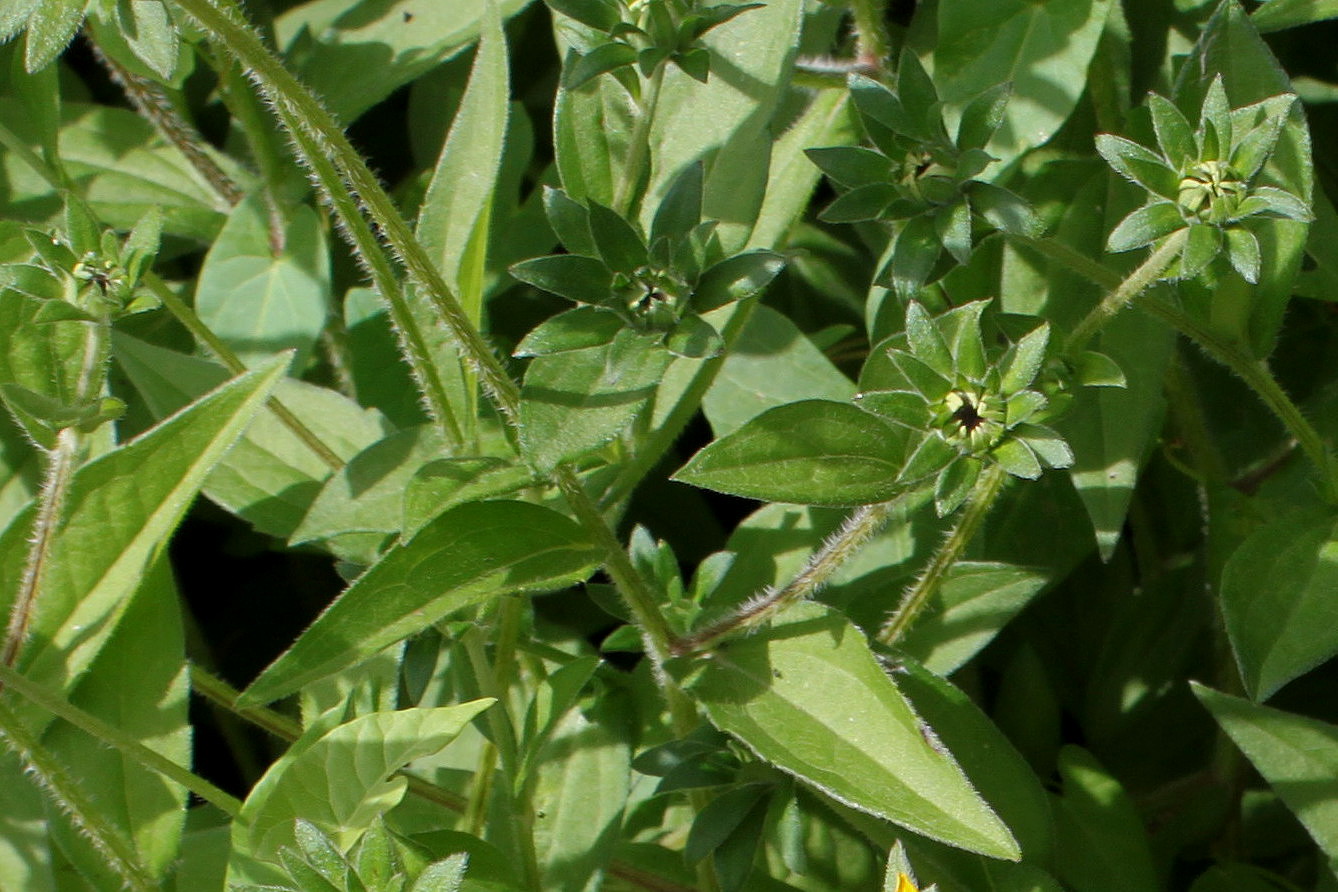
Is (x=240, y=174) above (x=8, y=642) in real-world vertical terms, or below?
above

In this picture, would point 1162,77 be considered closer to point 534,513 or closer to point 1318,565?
point 1318,565

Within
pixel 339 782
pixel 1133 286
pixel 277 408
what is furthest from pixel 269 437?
pixel 1133 286

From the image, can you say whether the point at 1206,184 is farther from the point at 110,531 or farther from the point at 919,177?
the point at 110,531

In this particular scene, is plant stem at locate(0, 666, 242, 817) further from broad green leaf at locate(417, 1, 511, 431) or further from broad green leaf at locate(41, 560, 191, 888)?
broad green leaf at locate(417, 1, 511, 431)

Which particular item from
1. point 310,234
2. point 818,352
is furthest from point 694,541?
point 310,234

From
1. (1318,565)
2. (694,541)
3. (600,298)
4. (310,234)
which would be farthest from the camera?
(694,541)

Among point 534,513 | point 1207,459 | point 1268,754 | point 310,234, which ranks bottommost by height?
point 1268,754

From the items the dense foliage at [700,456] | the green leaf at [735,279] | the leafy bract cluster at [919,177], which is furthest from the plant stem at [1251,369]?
the green leaf at [735,279]

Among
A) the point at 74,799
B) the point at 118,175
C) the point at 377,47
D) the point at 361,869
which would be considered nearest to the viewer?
the point at 361,869
